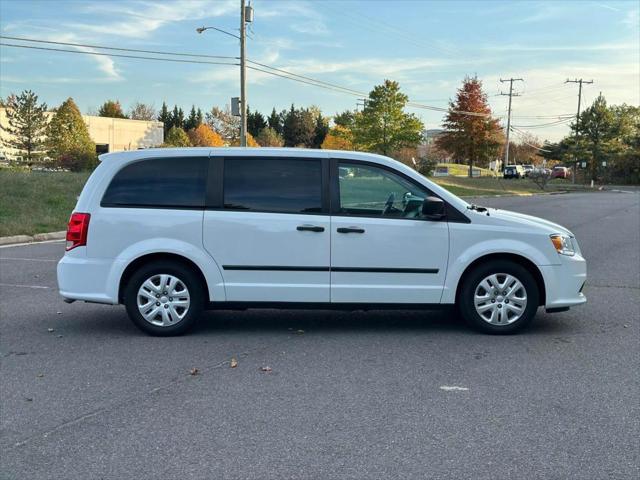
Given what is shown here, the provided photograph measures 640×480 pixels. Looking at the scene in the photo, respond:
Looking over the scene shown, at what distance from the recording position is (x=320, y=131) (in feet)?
356

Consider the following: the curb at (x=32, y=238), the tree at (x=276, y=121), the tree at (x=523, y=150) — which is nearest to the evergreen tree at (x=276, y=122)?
the tree at (x=276, y=121)

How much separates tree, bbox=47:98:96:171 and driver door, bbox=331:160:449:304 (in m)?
51.3

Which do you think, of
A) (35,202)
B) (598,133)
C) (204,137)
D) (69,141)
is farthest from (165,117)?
(35,202)

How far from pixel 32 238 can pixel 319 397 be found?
12387mm

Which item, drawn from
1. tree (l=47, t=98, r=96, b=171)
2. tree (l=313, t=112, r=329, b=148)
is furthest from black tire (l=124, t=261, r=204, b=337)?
tree (l=313, t=112, r=329, b=148)

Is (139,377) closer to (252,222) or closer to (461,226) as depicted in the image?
(252,222)

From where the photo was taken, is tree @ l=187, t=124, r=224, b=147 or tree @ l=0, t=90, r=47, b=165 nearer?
tree @ l=0, t=90, r=47, b=165

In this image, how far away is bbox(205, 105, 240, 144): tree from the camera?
96125mm

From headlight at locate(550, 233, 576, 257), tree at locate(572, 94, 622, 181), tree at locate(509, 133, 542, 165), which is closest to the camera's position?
headlight at locate(550, 233, 576, 257)

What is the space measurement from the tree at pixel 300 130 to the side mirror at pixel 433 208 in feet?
324

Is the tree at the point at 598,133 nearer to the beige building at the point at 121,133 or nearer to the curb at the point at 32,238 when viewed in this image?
the beige building at the point at 121,133

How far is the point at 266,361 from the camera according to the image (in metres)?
5.50

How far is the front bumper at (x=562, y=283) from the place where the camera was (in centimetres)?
625

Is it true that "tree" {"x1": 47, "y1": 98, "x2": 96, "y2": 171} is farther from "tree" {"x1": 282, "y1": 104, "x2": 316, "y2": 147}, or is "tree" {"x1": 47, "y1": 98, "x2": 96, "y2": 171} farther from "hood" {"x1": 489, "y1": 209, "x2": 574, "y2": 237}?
"hood" {"x1": 489, "y1": 209, "x2": 574, "y2": 237}
